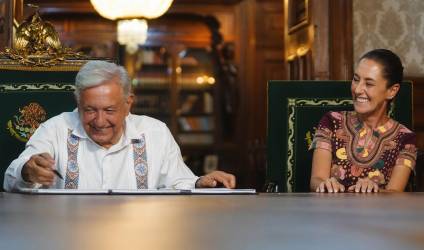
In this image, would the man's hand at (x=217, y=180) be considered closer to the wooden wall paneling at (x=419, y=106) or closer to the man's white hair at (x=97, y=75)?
the man's white hair at (x=97, y=75)

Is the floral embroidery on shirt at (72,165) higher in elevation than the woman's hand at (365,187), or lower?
higher

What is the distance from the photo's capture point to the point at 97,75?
8.95 ft

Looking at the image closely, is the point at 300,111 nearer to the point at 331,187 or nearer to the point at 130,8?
the point at 331,187

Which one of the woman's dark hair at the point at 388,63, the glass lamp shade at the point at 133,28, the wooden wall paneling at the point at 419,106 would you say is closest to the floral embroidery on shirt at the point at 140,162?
the woman's dark hair at the point at 388,63

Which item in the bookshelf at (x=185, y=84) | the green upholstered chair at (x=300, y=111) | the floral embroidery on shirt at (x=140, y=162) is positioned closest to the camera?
the floral embroidery on shirt at (x=140, y=162)

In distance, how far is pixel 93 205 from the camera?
178 cm

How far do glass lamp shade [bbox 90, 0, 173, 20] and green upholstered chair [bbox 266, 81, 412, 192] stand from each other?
2.39 metres

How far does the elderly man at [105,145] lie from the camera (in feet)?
8.96

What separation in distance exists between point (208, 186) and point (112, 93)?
0.49m

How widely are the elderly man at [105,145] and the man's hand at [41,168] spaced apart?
0.21 metres

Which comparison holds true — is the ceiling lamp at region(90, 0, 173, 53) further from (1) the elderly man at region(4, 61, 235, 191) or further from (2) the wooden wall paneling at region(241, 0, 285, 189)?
(1) the elderly man at region(4, 61, 235, 191)

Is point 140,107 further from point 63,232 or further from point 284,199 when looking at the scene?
point 63,232

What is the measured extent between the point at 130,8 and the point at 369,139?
3056 mm

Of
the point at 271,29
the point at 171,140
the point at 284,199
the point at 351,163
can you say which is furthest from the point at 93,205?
the point at 271,29
